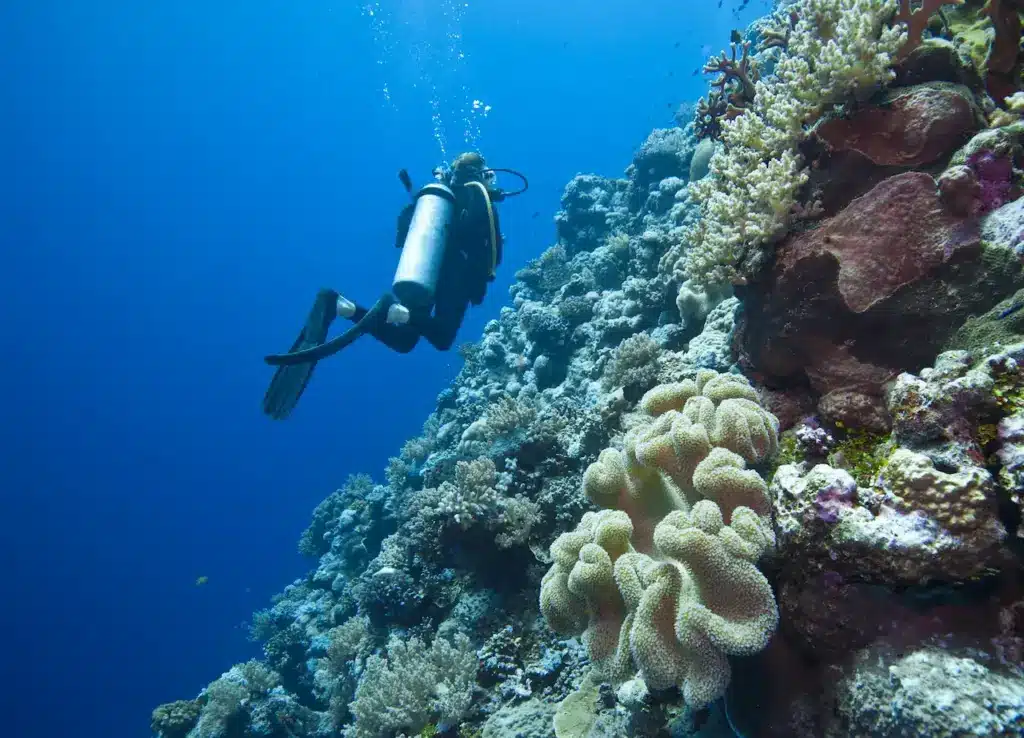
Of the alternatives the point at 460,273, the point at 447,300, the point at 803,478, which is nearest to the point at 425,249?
the point at 460,273

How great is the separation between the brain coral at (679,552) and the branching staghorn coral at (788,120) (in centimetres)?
113

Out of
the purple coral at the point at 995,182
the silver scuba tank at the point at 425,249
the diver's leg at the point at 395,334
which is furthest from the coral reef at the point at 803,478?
the silver scuba tank at the point at 425,249

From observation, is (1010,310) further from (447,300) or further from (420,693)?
(447,300)

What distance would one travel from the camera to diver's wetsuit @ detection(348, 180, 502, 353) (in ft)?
27.7

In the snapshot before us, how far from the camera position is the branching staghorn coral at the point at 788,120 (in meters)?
3.32

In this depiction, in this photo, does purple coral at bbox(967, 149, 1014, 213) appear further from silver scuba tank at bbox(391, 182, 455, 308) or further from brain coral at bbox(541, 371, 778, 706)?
silver scuba tank at bbox(391, 182, 455, 308)

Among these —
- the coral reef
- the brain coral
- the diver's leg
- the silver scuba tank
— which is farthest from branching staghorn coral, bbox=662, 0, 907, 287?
the diver's leg

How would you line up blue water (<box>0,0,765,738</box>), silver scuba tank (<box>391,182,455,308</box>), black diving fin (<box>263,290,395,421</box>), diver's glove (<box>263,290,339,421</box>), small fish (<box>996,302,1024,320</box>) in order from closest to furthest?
small fish (<box>996,302,1024,320</box>), black diving fin (<box>263,290,395,421</box>), silver scuba tank (<box>391,182,455,308</box>), diver's glove (<box>263,290,339,421</box>), blue water (<box>0,0,765,738</box>)

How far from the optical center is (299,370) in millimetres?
8656

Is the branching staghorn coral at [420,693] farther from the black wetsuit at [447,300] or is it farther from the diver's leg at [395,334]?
the black wetsuit at [447,300]

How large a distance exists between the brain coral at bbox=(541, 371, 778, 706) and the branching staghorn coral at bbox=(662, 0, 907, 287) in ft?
3.71

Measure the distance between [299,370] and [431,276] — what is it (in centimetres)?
292

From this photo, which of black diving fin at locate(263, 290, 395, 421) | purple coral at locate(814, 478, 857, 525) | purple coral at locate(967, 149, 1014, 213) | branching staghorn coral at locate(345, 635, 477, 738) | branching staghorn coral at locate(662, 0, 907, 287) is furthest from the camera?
black diving fin at locate(263, 290, 395, 421)

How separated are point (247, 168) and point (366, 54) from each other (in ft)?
138
